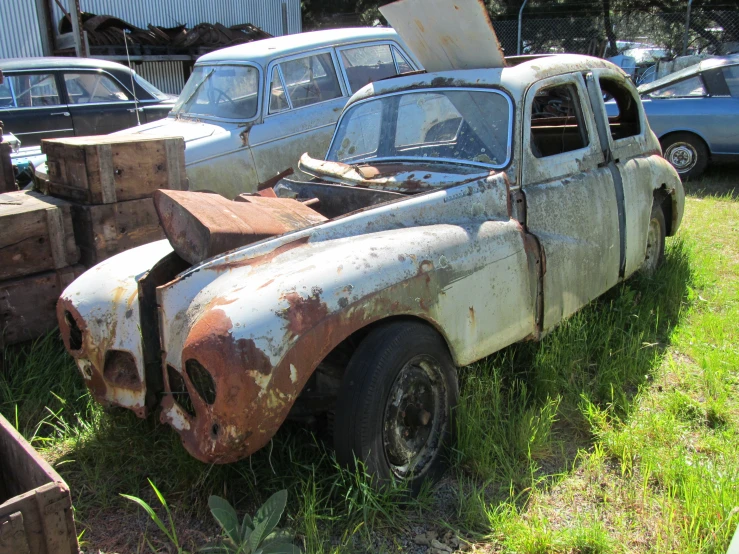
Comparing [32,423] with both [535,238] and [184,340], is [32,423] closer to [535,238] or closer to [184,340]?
[184,340]

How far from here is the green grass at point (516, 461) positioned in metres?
2.65

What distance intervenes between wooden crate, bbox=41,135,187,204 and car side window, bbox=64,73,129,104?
499 cm

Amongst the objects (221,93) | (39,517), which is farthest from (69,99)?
(39,517)

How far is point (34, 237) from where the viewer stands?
12.8 feet

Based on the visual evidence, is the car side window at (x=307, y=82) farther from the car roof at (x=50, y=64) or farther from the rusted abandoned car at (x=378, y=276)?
the car roof at (x=50, y=64)

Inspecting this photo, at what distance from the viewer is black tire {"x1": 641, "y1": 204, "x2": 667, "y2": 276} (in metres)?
4.98

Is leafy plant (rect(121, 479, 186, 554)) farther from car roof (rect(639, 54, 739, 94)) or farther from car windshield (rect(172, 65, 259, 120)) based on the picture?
car roof (rect(639, 54, 739, 94))

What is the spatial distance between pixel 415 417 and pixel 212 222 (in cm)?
124

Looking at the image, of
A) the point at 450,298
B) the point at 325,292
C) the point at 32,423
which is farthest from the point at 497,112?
the point at 32,423

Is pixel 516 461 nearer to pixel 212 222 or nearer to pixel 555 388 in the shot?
pixel 555 388

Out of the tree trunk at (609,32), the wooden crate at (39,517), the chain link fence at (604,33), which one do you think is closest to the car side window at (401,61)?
the wooden crate at (39,517)

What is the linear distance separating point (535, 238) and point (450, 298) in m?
0.79

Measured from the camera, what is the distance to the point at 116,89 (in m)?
9.20

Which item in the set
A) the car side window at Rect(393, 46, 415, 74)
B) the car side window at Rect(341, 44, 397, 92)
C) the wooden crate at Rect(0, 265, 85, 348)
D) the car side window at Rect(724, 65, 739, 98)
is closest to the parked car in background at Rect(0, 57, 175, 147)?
the car side window at Rect(341, 44, 397, 92)
